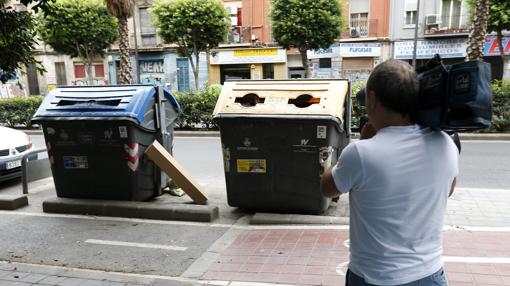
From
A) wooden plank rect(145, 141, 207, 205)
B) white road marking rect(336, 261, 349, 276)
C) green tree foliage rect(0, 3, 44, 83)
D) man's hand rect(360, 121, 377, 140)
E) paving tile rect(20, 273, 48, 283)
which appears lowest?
paving tile rect(20, 273, 48, 283)

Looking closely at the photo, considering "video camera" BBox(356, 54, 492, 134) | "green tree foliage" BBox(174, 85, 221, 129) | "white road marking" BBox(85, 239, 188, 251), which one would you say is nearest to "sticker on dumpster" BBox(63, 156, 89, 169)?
"white road marking" BBox(85, 239, 188, 251)

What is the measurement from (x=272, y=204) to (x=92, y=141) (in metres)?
2.44

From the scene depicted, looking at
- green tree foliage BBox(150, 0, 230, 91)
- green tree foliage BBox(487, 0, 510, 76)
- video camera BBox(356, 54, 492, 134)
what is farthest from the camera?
green tree foliage BBox(150, 0, 230, 91)

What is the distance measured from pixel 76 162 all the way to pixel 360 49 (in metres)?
22.6

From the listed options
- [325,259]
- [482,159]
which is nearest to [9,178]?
[325,259]

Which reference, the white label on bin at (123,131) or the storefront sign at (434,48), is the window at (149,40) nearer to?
the storefront sign at (434,48)

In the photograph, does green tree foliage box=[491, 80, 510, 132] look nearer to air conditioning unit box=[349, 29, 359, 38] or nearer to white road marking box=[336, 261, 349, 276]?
white road marking box=[336, 261, 349, 276]

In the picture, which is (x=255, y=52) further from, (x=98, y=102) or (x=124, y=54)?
(x=98, y=102)

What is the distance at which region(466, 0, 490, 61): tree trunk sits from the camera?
12555mm

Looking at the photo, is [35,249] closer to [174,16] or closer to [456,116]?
[456,116]

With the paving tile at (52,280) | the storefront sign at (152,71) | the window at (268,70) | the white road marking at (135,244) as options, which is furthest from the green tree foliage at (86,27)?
the paving tile at (52,280)

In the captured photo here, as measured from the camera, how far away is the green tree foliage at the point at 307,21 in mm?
20391

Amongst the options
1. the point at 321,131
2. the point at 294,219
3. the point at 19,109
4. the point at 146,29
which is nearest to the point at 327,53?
the point at 146,29

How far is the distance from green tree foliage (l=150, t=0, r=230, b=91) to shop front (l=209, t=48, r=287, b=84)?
5.04 m
